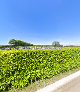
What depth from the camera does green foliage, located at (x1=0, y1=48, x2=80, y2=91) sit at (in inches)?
296

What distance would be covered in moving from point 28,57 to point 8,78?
1.59m

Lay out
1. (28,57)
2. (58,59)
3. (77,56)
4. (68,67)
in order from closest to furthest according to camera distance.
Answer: (28,57)
(58,59)
(68,67)
(77,56)

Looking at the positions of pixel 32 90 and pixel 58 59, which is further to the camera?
pixel 58 59

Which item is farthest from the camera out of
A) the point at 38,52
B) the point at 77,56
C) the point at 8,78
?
the point at 77,56

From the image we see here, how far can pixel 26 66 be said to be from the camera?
8.48m

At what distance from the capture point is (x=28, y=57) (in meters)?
8.64

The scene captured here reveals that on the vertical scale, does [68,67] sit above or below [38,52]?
below

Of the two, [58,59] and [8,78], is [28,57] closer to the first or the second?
[8,78]

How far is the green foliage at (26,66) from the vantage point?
24.7ft

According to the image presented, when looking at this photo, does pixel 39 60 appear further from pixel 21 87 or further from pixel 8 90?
pixel 8 90

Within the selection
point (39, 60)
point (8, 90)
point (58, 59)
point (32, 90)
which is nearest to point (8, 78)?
point (8, 90)

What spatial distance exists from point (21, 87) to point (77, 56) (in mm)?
7778

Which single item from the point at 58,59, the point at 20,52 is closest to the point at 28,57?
the point at 20,52

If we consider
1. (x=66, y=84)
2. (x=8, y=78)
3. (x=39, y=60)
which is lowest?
(x=66, y=84)
